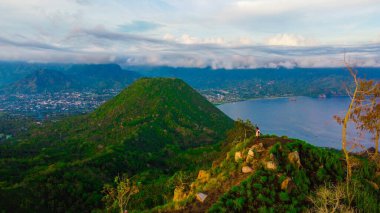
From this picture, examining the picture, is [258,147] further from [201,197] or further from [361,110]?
[361,110]

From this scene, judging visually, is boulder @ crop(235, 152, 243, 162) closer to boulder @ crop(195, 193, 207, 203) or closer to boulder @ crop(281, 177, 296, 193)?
boulder @ crop(195, 193, 207, 203)

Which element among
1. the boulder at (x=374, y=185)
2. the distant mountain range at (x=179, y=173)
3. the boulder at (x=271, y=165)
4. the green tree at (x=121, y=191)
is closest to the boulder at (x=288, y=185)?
the distant mountain range at (x=179, y=173)

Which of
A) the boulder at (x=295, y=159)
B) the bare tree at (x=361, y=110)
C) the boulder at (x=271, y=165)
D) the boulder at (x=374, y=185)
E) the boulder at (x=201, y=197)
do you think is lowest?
the boulder at (x=201, y=197)

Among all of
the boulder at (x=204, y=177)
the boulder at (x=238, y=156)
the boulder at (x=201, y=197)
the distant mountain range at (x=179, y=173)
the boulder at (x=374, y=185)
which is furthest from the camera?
the boulder at (x=204, y=177)

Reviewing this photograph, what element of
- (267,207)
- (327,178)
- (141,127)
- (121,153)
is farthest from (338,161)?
(141,127)

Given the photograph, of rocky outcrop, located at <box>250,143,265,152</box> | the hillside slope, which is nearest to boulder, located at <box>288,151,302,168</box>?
rocky outcrop, located at <box>250,143,265,152</box>

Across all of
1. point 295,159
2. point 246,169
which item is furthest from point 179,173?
point 295,159

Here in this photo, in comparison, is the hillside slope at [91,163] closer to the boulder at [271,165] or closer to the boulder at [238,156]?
the boulder at [238,156]
